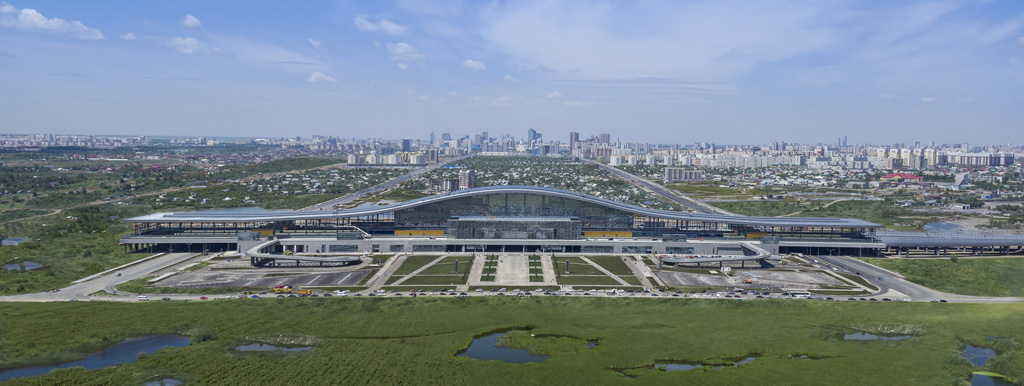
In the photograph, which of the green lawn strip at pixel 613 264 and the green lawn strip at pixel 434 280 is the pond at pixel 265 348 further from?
the green lawn strip at pixel 613 264

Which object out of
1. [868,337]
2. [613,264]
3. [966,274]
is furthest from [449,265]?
[966,274]

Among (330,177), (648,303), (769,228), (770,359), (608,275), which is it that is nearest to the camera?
(770,359)

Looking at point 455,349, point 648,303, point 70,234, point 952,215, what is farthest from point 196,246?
point 952,215

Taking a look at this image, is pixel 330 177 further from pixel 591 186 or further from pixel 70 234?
pixel 70 234

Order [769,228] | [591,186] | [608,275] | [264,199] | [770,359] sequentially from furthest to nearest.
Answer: [591,186] → [264,199] → [769,228] → [608,275] → [770,359]

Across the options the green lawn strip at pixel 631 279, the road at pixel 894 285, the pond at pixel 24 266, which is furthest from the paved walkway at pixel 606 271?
the pond at pixel 24 266

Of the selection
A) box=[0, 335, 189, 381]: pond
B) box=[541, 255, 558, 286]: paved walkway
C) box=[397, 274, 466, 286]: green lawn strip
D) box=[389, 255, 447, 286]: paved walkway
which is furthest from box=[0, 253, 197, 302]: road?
box=[541, 255, 558, 286]: paved walkway
